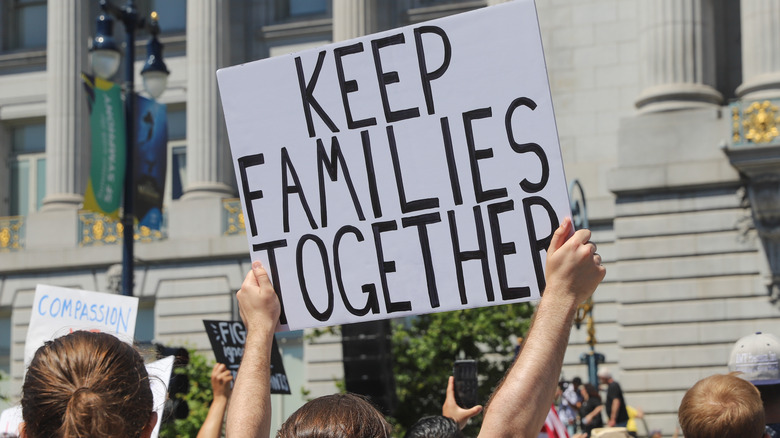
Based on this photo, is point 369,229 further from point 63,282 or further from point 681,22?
point 63,282

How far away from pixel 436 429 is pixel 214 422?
38.3 inches

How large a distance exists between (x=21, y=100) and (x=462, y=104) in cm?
3166

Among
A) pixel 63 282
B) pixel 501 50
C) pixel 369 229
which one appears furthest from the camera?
pixel 63 282

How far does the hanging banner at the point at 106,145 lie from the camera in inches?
759

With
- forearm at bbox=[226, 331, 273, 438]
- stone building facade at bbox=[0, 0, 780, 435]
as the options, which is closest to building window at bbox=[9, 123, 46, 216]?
stone building facade at bbox=[0, 0, 780, 435]

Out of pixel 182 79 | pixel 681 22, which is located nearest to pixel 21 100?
pixel 182 79

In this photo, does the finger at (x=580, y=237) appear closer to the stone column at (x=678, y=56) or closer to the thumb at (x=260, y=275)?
the thumb at (x=260, y=275)

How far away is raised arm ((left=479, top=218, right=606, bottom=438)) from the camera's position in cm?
310

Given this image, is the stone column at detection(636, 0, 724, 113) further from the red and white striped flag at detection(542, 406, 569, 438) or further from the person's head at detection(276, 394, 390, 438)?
the person's head at detection(276, 394, 390, 438)

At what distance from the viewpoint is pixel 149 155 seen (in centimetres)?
1911

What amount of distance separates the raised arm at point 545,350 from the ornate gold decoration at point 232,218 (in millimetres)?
26799

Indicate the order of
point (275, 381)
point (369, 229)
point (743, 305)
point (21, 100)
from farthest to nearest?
1. point (21, 100)
2. point (743, 305)
3. point (275, 381)
4. point (369, 229)

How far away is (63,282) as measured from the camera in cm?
3116

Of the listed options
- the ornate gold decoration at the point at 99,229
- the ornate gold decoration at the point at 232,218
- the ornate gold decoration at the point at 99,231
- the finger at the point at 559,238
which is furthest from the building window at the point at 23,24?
the finger at the point at 559,238
